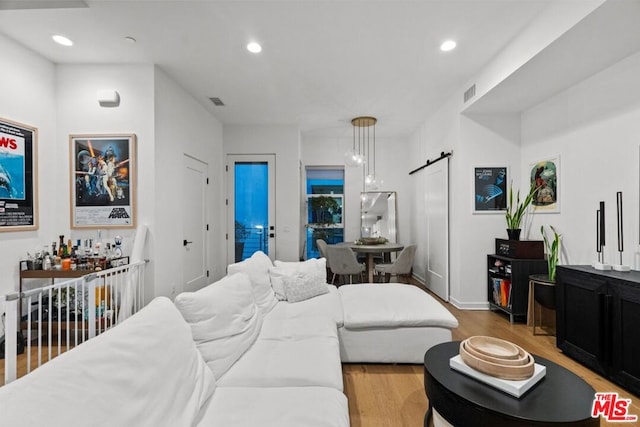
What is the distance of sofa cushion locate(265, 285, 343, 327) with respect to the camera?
261cm

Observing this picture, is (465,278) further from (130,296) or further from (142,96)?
(142,96)

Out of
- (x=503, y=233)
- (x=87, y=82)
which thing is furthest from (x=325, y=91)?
(x=503, y=233)

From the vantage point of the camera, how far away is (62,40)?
114 inches

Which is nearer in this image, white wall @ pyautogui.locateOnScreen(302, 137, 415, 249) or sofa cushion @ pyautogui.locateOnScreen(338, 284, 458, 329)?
sofa cushion @ pyautogui.locateOnScreen(338, 284, 458, 329)

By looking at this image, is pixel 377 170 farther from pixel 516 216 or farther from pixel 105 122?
pixel 105 122

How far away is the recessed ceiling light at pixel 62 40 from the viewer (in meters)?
2.84

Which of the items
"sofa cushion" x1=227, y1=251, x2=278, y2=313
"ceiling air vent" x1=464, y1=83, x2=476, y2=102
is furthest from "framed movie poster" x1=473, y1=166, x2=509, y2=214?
"sofa cushion" x1=227, y1=251, x2=278, y2=313

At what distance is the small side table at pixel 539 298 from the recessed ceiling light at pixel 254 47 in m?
3.73

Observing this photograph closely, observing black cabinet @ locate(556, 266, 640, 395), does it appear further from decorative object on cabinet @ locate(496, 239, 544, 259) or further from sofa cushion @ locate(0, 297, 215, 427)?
sofa cushion @ locate(0, 297, 215, 427)

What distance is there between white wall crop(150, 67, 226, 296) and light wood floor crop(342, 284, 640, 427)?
7.57ft

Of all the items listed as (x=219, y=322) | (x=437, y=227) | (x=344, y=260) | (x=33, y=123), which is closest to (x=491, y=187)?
(x=437, y=227)

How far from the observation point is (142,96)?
338cm

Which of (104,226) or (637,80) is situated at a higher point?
(637,80)

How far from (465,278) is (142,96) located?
4.45 m
